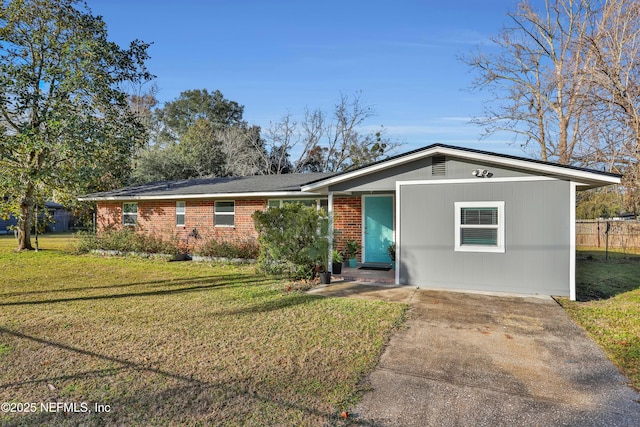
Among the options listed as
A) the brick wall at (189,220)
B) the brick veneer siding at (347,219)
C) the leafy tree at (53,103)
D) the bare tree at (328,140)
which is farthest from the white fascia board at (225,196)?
the bare tree at (328,140)

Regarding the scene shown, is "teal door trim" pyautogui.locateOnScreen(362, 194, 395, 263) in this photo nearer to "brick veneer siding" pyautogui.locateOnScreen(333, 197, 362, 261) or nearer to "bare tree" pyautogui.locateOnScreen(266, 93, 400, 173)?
"brick veneer siding" pyautogui.locateOnScreen(333, 197, 362, 261)

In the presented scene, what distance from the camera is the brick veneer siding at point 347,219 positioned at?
38.0ft

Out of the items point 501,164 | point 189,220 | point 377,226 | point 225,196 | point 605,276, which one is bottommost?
point 605,276

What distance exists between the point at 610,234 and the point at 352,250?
16.8 meters

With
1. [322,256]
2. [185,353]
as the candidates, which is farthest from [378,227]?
[185,353]

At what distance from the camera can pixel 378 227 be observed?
37.9ft

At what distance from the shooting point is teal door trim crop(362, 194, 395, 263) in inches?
452

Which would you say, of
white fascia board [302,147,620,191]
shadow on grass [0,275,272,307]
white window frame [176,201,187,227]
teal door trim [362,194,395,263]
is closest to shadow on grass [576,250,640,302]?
white fascia board [302,147,620,191]

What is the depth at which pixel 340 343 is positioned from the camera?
490cm

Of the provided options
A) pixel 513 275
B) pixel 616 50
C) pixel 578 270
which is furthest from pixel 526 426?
pixel 616 50

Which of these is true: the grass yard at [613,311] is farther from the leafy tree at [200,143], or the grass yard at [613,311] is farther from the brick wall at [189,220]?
the leafy tree at [200,143]

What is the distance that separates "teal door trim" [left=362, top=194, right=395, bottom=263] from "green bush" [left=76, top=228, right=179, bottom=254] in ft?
24.8

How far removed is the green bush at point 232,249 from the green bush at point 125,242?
1730 millimetres

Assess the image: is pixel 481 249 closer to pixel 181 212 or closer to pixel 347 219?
pixel 347 219
